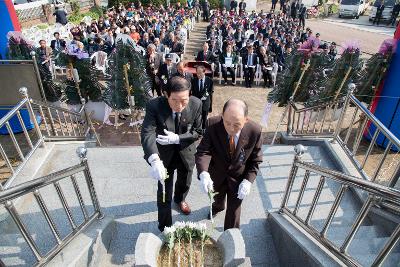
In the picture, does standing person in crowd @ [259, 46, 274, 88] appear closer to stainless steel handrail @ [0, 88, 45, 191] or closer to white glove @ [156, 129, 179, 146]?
stainless steel handrail @ [0, 88, 45, 191]

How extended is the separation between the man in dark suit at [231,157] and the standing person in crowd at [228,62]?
9034mm

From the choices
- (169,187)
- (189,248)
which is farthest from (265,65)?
(189,248)

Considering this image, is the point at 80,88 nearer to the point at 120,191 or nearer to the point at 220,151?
the point at 120,191

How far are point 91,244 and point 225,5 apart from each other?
1090 inches

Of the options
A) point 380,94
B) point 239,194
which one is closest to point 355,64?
point 380,94

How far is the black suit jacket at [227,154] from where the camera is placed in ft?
10.9

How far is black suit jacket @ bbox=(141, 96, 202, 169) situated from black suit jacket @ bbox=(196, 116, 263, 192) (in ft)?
1.10

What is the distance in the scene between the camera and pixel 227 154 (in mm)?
3428

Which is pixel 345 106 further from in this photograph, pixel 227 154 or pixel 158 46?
pixel 158 46

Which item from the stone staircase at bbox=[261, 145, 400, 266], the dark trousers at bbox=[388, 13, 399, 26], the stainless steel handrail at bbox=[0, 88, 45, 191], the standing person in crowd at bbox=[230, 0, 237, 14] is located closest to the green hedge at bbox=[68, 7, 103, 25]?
the standing person in crowd at bbox=[230, 0, 237, 14]

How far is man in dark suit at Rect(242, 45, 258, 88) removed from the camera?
12.0m

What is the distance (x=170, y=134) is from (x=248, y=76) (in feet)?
29.8

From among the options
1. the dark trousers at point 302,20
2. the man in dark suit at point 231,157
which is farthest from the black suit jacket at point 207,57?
the dark trousers at point 302,20

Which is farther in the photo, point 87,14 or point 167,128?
point 87,14
